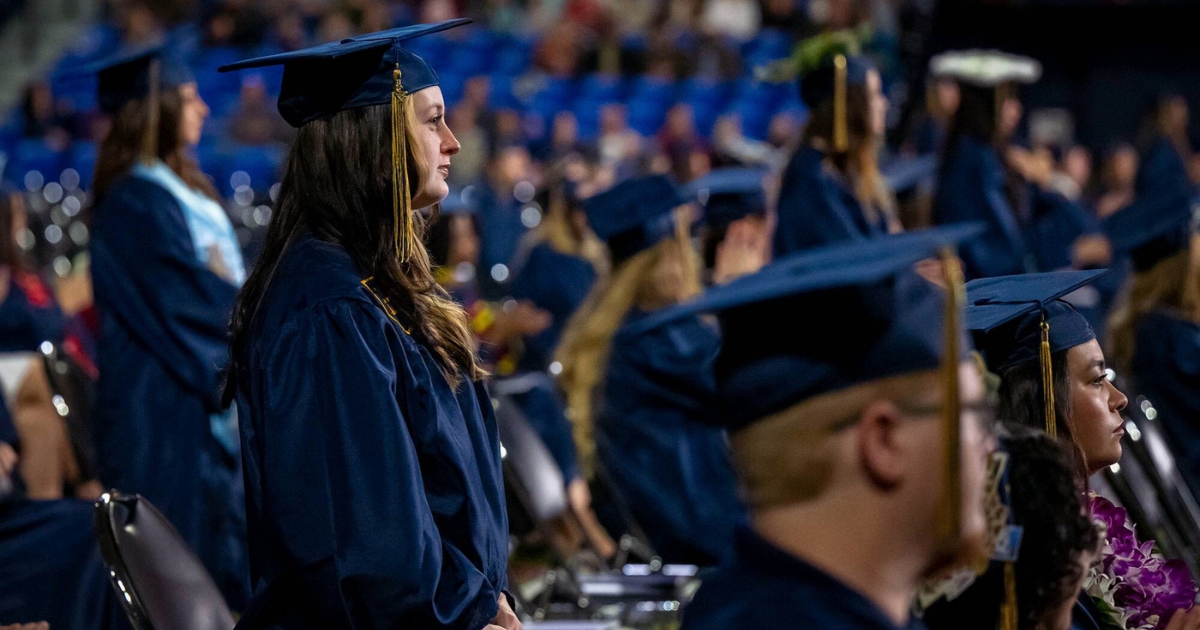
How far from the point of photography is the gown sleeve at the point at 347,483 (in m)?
2.05

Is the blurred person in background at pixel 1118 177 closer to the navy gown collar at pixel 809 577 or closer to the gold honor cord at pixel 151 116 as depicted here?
the gold honor cord at pixel 151 116

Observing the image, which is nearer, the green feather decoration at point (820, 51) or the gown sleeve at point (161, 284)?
the gown sleeve at point (161, 284)

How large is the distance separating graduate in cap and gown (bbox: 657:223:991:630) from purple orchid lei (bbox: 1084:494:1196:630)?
33.8 inches

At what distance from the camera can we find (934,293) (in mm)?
1513

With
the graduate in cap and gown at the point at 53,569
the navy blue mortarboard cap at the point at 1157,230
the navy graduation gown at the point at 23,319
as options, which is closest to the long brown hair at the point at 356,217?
the graduate in cap and gown at the point at 53,569

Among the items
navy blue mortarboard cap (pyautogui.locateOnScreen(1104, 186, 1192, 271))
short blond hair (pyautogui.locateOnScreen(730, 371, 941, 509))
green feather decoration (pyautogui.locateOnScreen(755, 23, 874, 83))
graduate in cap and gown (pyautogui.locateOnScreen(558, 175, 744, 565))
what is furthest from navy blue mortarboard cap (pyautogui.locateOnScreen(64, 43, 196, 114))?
navy blue mortarboard cap (pyautogui.locateOnScreen(1104, 186, 1192, 271))

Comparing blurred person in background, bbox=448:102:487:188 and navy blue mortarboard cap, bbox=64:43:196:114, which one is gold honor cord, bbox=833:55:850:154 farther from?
blurred person in background, bbox=448:102:487:188

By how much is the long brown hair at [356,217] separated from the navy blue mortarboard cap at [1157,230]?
11.7ft

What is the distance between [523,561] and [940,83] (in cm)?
742

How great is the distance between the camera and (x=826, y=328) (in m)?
1.49

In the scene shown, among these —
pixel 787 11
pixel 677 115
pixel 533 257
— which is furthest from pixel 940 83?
pixel 533 257

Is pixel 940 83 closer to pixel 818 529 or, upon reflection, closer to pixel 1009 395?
pixel 1009 395

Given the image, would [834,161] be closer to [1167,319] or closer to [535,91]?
[1167,319]

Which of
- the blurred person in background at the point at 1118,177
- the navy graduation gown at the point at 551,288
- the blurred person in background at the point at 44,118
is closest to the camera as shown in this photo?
the navy graduation gown at the point at 551,288
